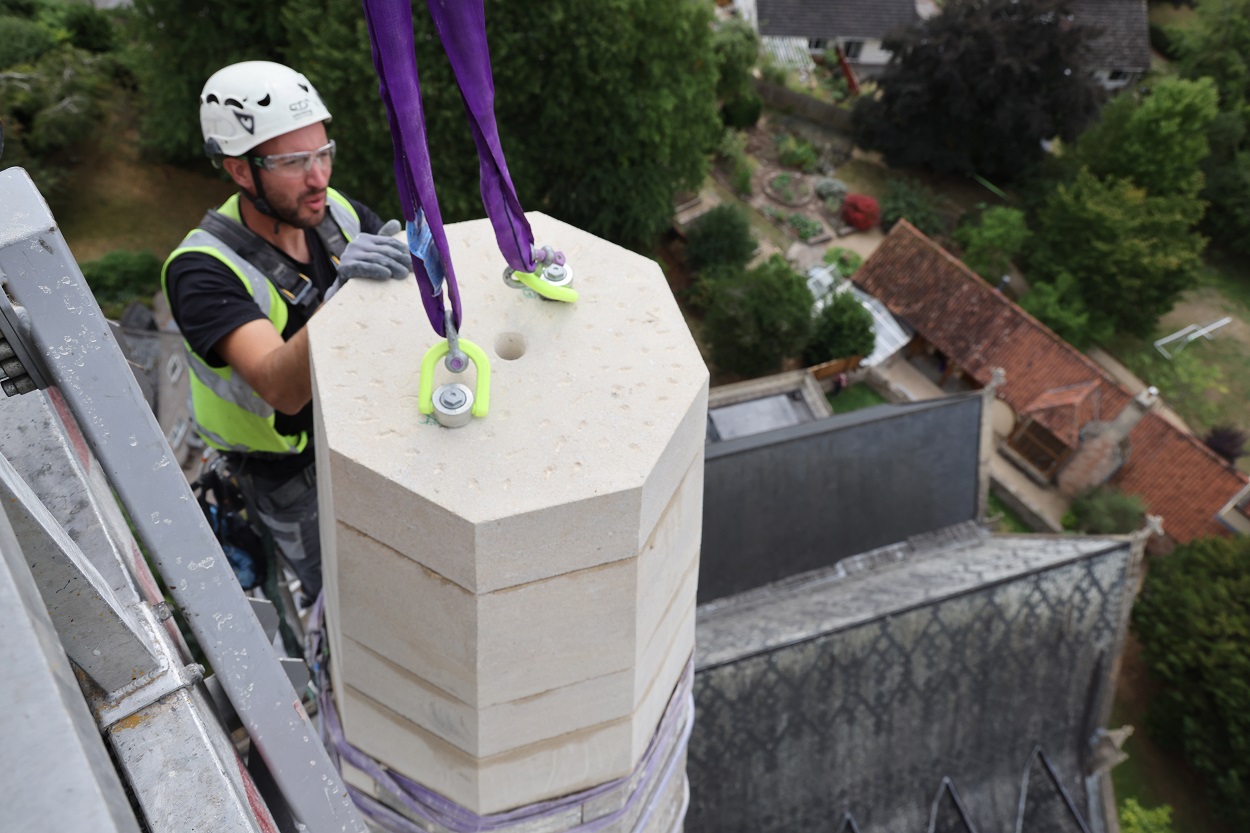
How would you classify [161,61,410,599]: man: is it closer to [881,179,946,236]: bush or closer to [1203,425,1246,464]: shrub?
[1203,425,1246,464]: shrub

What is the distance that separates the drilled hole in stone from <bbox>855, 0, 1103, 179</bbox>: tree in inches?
1361

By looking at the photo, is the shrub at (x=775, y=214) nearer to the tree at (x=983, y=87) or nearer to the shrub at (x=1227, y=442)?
the tree at (x=983, y=87)

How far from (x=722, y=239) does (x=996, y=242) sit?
403 inches

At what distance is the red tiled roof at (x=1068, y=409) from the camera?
27.1 meters

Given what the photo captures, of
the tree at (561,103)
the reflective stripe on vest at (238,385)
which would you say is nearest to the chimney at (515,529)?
the reflective stripe on vest at (238,385)

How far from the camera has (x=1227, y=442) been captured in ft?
96.1

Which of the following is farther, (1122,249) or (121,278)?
(1122,249)

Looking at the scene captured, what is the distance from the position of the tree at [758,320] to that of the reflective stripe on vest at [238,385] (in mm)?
21269

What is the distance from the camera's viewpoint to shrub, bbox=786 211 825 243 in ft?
114

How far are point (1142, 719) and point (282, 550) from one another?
75.8 ft

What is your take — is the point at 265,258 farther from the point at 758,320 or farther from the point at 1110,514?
the point at 1110,514

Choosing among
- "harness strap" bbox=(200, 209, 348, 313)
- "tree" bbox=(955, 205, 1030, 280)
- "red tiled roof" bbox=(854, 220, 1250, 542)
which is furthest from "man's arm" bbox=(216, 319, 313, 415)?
"tree" bbox=(955, 205, 1030, 280)

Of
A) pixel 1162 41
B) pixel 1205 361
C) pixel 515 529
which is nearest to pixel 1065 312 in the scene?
pixel 1205 361

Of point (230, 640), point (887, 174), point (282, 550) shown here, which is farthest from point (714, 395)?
point (230, 640)
